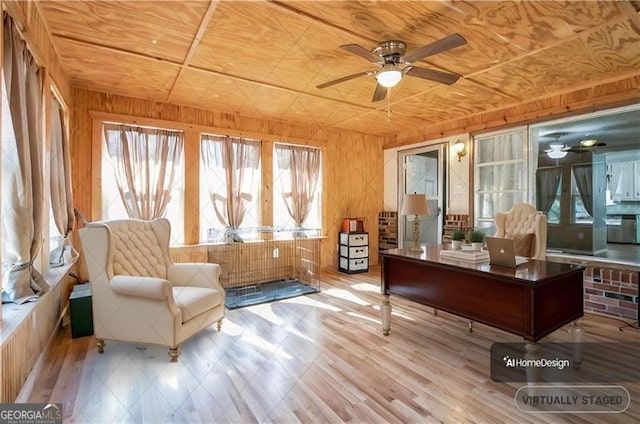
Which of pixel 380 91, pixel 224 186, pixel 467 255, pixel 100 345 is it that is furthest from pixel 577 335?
pixel 224 186

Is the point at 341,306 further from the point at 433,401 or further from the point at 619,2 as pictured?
the point at 619,2

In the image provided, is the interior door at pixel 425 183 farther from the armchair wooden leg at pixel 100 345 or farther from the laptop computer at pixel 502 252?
the armchair wooden leg at pixel 100 345

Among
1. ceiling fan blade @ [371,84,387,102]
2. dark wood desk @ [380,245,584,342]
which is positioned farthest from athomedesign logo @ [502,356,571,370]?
ceiling fan blade @ [371,84,387,102]

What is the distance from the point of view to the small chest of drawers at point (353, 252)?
5266mm

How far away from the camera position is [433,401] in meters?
1.92

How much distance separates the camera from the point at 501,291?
2029 mm

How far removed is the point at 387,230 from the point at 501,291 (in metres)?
3.98

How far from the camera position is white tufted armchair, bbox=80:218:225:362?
2363mm

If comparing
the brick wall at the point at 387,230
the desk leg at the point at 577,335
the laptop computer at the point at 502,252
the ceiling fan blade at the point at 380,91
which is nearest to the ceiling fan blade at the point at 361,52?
the ceiling fan blade at the point at 380,91

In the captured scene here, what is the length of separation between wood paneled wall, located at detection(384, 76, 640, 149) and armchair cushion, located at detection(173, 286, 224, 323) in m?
4.25

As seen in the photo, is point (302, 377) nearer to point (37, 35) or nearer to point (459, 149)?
point (37, 35)

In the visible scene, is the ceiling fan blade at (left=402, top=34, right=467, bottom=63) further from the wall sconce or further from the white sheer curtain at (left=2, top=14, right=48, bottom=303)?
the wall sconce

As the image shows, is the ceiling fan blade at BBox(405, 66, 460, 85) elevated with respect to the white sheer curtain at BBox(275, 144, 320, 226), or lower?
elevated

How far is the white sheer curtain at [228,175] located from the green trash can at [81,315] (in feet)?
6.31
